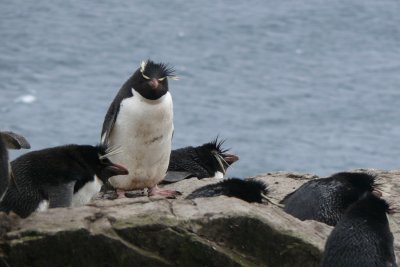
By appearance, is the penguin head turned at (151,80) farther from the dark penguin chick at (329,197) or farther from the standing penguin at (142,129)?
the dark penguin chick at (329,197)

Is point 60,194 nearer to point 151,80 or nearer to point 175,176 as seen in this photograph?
point 151,80

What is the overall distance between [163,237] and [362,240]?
94cm

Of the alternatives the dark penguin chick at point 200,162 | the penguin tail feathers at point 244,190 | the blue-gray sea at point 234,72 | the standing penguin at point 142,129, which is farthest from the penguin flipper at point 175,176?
the blue-gray sea at point 234,72

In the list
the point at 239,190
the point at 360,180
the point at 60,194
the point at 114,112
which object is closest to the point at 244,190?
the point at 239,190

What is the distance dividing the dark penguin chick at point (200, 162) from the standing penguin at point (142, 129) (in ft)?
1.44

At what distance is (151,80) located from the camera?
27.7 ft

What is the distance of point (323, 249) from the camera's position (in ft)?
19.7

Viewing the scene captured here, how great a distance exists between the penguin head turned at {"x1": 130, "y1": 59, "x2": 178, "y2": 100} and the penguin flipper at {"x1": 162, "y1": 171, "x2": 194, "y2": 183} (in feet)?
2.32

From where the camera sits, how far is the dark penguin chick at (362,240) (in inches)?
218

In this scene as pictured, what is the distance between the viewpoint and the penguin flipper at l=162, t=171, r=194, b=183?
889 centimetres

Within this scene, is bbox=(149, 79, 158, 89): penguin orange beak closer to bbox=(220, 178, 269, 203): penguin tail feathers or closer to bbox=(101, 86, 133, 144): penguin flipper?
bbox=(101, 86, 133, 144): penguin flipper

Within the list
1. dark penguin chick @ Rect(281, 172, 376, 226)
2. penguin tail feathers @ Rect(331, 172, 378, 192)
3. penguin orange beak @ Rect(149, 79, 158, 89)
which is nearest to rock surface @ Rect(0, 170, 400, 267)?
dark penguin chick @ Rect(281, 172, 376, 226)

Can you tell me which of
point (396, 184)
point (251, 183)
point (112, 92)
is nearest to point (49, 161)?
point (251, 183)

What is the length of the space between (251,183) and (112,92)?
140 ft
